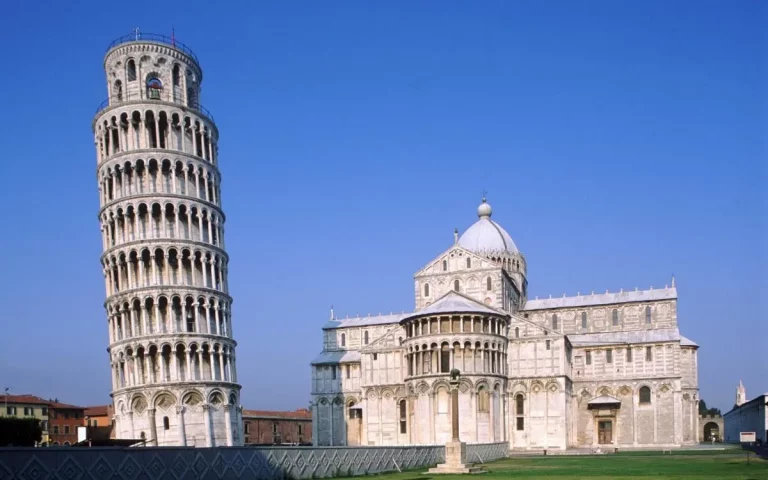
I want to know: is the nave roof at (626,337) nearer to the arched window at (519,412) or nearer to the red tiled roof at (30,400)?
the arched window at (519,412)

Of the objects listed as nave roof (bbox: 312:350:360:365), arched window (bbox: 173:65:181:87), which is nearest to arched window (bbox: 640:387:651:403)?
nave roof (bbox: 312:350:360:365)

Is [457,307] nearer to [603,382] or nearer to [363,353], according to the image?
[363,353]

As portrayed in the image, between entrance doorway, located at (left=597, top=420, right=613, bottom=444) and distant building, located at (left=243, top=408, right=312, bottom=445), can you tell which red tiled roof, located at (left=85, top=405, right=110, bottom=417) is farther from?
entrance doorway, located at (left=597, top=420, right=613, bottom=444)

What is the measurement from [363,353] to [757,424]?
45.2 m

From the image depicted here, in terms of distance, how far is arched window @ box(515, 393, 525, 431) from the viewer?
6912 centimetres

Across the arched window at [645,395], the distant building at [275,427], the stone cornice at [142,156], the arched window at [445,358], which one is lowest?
the distant building at [275,427]

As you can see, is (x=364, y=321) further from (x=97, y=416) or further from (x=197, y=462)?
(x=197, y=462)

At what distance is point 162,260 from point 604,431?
4309 centimetres

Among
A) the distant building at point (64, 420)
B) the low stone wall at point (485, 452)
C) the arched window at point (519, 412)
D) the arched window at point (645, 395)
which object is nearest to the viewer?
the low stone wall at point (485, 452)

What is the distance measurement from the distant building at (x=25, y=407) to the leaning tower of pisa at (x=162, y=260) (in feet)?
124

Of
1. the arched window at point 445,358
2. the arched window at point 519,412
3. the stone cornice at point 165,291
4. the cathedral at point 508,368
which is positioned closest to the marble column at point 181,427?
the stone cornice at point 165,291

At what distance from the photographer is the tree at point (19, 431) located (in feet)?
161

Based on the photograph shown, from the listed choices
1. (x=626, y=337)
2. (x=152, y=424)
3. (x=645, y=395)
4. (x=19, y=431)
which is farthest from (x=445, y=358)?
(x=19, y=431)

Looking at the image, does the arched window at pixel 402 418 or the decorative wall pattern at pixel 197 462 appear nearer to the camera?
the decorative wall pattern at pixel 197 462
